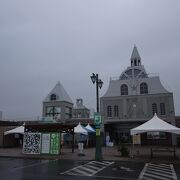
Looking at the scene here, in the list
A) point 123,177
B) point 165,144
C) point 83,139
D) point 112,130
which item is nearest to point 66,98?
point 112,130

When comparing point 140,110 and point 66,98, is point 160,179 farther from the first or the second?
point 66,98

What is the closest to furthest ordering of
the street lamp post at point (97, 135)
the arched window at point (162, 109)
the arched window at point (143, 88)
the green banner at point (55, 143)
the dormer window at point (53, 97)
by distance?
the street lamp post at point (97, 135)
the green banner at point (55, 143)
the arched window at point (162, 109)
the arched window at point (143, 88)
the dormer window at point (53, 97)

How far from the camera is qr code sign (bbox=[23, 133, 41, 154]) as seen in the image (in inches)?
885

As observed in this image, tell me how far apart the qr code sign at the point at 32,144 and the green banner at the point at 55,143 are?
1.29m

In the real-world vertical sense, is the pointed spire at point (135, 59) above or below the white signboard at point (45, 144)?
above

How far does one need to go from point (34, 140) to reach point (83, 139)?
15.6m

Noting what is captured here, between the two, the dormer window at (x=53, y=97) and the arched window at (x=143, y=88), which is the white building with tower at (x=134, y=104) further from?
the dormer window at (x=53, y=97)


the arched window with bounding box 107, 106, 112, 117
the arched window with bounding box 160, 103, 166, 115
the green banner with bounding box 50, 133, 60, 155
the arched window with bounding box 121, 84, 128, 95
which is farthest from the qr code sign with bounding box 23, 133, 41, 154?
the arched window with bounding box 160, 103, 166, 115

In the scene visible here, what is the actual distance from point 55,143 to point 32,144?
2.42 meters

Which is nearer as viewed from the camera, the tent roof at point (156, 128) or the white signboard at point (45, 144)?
the tent roof at point (156, 128)

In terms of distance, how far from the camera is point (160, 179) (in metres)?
10.8

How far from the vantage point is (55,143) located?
71.9 ft

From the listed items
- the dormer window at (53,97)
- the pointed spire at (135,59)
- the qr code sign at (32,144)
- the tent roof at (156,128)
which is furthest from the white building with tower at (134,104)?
the qr code sign at (32,144)

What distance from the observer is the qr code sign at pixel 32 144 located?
22.5 m
